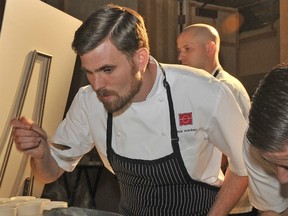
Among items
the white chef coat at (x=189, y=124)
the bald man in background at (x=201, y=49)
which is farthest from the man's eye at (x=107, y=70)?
the bald man in background at (x=201, y=49)

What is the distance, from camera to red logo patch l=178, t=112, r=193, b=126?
1573mm

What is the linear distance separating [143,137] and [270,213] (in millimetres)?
462

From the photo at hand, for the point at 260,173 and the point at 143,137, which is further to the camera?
the point at 143,137

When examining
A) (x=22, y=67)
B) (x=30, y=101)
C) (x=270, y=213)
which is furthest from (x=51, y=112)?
(x=270, y=213)

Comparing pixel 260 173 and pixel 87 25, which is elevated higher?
pixel 87 25

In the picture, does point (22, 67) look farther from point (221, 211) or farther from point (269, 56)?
point (269, 56)

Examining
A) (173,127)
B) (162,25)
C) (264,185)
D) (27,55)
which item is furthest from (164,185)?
(162,25)

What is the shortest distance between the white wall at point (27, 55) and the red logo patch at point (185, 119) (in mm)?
973

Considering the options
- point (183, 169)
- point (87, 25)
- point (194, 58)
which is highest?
point (194, 58)

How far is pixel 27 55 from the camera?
7.72 ft

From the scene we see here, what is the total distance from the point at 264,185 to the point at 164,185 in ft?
1.12

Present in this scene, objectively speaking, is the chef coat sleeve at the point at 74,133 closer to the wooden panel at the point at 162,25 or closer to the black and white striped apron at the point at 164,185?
the black and white striped apron at the point at 164,185

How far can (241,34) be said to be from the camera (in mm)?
4719

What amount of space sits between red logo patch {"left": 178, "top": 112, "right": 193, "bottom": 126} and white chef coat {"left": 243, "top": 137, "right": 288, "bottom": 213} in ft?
0.73
